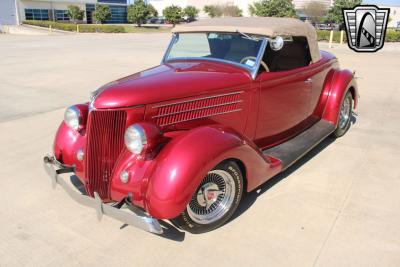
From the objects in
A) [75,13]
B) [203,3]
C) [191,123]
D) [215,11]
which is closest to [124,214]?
[191,123]

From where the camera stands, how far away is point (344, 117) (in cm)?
535

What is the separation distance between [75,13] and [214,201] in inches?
2014

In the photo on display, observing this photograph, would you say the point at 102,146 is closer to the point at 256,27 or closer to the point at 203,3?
the point at 256,27

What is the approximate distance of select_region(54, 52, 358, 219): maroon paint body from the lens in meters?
2.62

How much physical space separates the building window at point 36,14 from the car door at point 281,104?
51.5 meters

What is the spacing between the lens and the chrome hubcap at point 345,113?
526 centimetres

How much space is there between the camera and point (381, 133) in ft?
18.0

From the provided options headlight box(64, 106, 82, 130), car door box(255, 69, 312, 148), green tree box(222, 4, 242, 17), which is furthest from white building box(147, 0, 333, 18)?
headlight box(64, 106, 82, 130)

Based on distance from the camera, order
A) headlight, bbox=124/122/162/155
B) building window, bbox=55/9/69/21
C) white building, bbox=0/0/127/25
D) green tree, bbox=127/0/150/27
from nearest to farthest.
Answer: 1. headlight, bbox=124/122/162/155
2. white building, bbox=0/0/127/25
3. green tree, bbox=127/0/150/27
4. building window, bbox=55/9/69/21

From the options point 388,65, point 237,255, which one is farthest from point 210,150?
point 388,65

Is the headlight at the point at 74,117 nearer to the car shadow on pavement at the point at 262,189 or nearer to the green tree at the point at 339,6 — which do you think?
the car shadow on pavement at the point at 262,189

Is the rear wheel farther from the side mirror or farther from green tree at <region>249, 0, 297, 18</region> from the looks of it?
green tree at <region>249, 0, 297, 18</region>

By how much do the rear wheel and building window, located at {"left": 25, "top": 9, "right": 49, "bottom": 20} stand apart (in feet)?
168

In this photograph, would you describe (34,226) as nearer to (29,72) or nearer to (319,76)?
(319,76)
